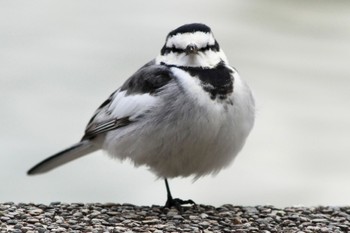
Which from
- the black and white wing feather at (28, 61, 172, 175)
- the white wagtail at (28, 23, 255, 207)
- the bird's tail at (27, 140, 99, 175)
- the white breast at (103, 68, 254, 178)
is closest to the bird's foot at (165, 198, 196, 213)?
the white wagtail at (28, 23, 255, 207)

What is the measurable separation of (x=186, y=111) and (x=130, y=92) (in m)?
0.44

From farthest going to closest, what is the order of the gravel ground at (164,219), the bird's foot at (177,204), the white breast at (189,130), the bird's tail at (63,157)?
the bird's tail at (63,157), the bird's foot at (177,204), the white breast at (189,130), the gravel ground at (164,219)

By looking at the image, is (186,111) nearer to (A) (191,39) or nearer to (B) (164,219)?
(A) (191,39)

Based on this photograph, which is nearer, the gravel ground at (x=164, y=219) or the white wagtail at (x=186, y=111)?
the gravel ground at (x=164, y=219)

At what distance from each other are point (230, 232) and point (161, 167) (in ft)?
1.73

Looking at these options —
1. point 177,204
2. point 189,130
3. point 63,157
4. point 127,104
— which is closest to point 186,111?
point 189,130

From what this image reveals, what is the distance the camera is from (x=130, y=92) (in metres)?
5.70

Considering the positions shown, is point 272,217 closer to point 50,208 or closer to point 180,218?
point 180,218

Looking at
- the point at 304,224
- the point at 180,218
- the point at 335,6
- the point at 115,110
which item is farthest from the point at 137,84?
the point at 335,6

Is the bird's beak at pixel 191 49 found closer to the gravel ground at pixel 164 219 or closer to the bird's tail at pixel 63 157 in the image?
the gravel ground at pixel 164 219

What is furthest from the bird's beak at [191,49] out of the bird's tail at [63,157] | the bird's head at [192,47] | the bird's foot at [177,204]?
the bird's tail at [63,157]

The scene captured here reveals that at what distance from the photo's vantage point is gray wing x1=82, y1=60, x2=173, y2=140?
5520 mm

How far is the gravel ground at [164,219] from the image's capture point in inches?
205

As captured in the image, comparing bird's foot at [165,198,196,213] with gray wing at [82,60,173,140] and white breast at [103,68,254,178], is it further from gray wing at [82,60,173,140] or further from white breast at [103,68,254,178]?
gray wing at [82,60,173,140]
